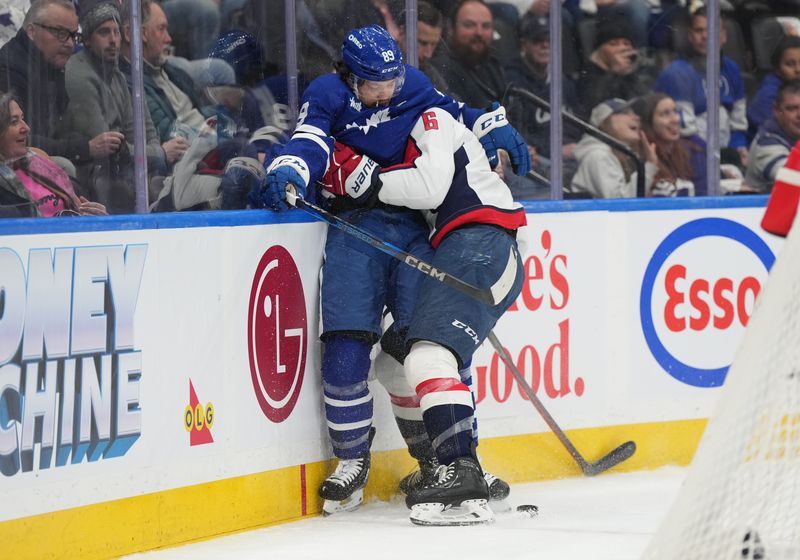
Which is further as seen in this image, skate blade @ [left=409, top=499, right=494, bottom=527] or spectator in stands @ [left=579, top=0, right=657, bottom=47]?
spectator in stands @ [left=579, top=0, right=657, bottom=47]

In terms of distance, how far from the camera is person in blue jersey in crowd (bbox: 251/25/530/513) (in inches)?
142

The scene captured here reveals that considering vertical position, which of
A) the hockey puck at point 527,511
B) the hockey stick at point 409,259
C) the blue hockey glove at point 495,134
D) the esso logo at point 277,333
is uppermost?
the blue hockey glove at point 495,134

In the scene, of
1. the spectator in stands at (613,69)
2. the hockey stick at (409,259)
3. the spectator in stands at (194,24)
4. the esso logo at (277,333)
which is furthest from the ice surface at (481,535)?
the spectator in stands at (613,69)

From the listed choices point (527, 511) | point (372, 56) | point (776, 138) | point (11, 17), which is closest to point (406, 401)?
point (527, 511)

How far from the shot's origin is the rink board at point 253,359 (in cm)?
301

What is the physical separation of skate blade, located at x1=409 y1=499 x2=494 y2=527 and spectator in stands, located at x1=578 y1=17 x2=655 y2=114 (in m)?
1.65

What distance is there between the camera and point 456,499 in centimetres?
349

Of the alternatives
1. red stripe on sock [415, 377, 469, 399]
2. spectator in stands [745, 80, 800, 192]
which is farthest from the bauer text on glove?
spectator in stands [745, 80, 800, 192]

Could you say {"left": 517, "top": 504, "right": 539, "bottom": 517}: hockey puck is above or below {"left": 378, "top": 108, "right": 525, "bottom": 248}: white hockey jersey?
below

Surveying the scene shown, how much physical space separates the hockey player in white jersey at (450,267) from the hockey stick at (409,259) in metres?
0.01

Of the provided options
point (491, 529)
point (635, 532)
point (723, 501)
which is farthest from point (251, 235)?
point (723, 501)

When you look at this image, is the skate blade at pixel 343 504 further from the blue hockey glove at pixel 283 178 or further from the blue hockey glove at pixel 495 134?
the blue hockey glove at pixel 495 134

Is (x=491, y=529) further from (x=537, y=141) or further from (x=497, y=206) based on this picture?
(x=537, y=141)

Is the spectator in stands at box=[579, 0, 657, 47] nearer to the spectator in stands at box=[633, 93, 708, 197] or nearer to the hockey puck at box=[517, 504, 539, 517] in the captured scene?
the spectator in stands at box=[633, 93, 708, 197]
